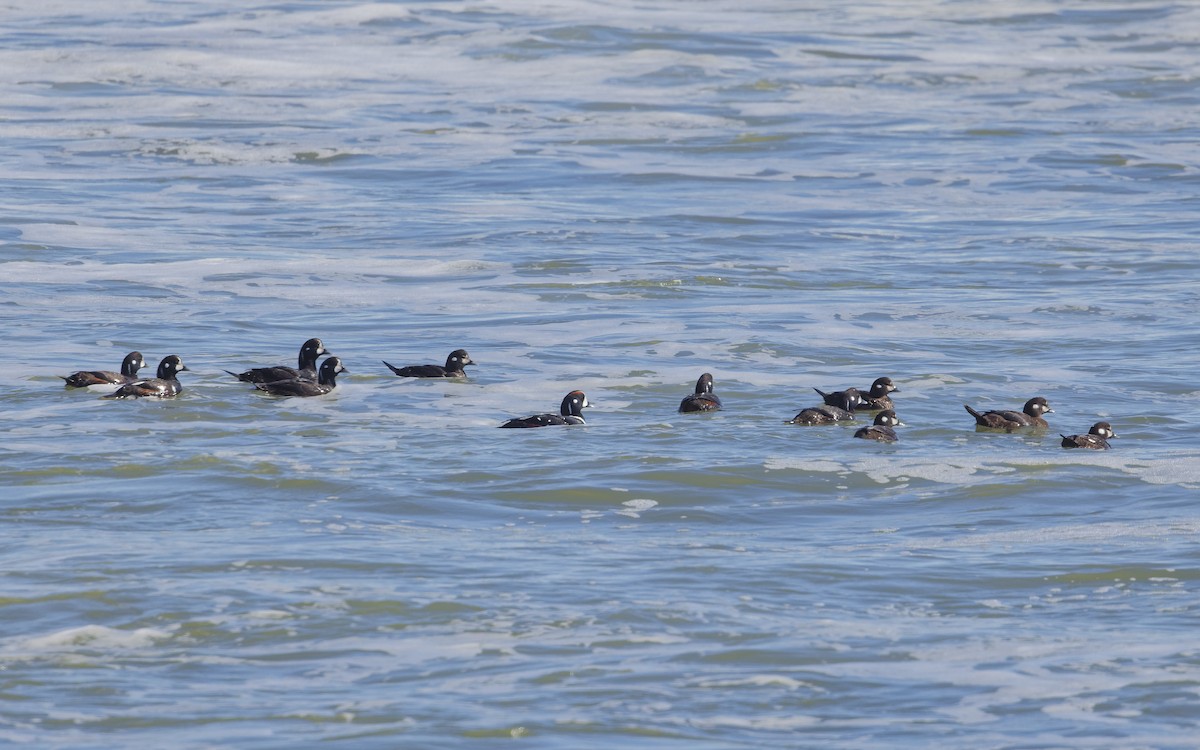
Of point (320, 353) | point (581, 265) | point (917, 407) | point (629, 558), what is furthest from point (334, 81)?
point (629, 558)

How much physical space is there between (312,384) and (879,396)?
4564mm

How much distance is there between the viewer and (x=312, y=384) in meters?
16.1

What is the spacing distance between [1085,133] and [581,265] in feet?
44.5

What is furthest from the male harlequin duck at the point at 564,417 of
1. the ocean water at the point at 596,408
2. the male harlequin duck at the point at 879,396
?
the male harlequin duck at the point at 879,396

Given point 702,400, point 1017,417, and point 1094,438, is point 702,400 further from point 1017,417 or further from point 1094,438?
point 1094,438

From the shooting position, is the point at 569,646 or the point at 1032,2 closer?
the point at 569,646

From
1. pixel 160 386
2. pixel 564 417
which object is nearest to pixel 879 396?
pixel 564 417

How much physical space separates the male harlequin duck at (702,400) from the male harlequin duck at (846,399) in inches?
35.1

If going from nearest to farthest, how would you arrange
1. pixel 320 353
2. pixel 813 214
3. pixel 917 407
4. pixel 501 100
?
pixel 917 407 → pixel 320 353 → pixel 813 214 → pixel 501 100

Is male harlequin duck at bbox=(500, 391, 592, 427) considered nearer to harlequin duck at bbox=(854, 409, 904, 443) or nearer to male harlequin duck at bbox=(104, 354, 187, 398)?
harlequin duck at bbox=(854, 409, 904, 443)

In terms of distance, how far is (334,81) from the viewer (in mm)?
37625

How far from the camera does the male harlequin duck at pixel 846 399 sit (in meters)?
15.4

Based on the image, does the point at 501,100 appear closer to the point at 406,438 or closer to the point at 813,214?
the point at 813,214

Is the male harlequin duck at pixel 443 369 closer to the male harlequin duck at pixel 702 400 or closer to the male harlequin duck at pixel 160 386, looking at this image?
the male harlequin duck at pixel 160 386
